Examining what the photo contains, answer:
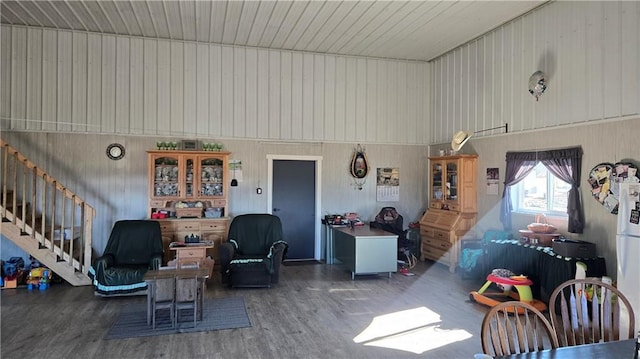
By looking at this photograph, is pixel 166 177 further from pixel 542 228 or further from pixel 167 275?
pixel 542 228

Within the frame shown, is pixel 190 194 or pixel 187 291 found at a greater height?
pixel 190 194

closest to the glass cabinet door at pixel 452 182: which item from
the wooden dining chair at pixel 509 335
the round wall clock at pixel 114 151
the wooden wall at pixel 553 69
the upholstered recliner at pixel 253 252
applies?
the wooden wall at pixel 553 69

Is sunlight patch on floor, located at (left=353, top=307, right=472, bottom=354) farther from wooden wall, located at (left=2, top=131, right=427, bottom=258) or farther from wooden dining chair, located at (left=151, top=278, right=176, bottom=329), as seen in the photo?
wooden wall, located at (left=2, top=131, right=427, bottom=258)

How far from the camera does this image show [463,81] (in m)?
7.82

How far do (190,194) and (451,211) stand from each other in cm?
464

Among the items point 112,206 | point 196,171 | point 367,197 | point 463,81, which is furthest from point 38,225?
point 463,81

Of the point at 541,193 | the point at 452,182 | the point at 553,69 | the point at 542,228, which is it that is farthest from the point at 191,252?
the point at 553,69

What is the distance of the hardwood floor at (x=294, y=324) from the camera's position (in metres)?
3.91

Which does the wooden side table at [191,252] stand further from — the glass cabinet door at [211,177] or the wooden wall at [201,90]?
the wooden wall at [201,90]

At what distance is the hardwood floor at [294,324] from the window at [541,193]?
4.77 feet

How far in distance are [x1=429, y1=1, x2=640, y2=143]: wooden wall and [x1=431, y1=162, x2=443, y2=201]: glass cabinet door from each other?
65cm

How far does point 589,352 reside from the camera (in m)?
2.05

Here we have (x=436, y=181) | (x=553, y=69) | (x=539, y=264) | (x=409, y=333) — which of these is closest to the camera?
(x=409, y=333)

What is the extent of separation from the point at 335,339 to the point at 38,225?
5.17 metres
